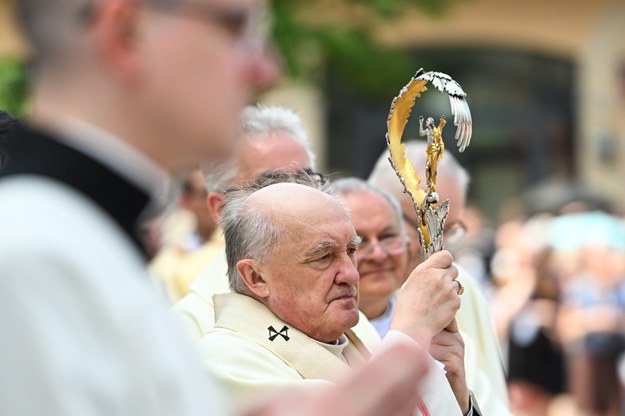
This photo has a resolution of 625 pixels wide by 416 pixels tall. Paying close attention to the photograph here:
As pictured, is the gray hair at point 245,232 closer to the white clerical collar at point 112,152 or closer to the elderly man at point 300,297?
the elderly man at point 300,297

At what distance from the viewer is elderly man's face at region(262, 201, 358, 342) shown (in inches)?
132

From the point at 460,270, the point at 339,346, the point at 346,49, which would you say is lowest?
the point at 339,346

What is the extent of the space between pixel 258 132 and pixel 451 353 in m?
1.45

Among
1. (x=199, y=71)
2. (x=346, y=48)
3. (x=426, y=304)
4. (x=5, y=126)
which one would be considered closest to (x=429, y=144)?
(x=426, y=304)

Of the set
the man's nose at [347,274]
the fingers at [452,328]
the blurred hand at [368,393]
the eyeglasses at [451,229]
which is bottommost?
the blurred hand at [368,393]

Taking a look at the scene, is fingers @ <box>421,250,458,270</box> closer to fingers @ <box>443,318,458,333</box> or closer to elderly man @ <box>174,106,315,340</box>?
fingers @ <box>443,318,458,333</box>

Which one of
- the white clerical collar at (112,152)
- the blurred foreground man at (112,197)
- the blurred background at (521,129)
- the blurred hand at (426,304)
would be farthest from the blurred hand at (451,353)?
the blurred background at (521,129)

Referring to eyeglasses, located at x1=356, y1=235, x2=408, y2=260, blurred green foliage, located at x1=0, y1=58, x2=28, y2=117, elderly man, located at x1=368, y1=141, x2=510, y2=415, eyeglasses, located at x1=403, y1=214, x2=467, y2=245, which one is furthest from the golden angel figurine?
blurred green foliage, located at x1=0, y1=58, x2=28, y2=117

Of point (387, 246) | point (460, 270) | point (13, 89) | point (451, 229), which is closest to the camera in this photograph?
point (387, 246)

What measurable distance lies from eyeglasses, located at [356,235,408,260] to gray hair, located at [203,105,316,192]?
12.6 inches

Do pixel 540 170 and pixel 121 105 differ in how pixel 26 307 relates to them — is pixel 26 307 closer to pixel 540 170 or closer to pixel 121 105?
pixel 121 105

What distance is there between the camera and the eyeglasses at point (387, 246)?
181 inches

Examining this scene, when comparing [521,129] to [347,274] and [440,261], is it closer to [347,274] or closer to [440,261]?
[347,274]

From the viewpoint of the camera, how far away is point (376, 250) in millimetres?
4586
